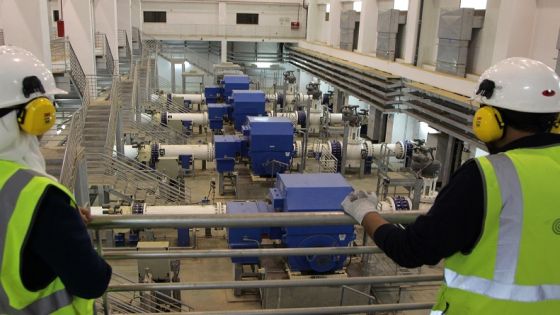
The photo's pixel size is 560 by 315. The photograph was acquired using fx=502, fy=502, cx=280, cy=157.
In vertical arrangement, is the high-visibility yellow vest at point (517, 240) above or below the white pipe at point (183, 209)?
above

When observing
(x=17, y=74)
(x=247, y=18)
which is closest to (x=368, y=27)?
(x=247, y=18)

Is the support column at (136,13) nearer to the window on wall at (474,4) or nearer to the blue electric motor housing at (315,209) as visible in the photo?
the window on wall at (474,4)

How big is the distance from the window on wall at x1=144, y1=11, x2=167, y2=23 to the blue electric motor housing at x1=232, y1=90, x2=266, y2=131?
1505cm

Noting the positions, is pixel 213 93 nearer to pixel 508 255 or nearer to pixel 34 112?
pixel 34 112

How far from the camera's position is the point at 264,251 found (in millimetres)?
2582

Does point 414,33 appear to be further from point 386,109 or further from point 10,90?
point 10,90

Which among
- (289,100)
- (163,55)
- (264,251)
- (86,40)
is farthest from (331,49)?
(264,251)

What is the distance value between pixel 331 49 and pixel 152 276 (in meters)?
18.4

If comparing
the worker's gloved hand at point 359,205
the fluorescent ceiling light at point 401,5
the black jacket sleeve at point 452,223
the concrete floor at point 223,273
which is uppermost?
the fluorescent ceiling light at point 401,5

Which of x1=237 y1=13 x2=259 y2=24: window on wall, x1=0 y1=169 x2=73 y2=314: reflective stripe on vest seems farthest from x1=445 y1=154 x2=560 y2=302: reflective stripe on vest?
x1=237 y1=13 x2=259 y2=24: window on wall

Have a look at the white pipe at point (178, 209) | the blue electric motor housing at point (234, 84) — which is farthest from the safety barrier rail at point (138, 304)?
the blue electric motor housing at point (234, 84)

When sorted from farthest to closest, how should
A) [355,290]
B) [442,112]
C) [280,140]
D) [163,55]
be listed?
[163,55] → [442,112] → [280,140] → [355,290]

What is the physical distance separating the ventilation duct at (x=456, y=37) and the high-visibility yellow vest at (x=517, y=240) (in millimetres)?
12308

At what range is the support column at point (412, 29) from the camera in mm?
16031
